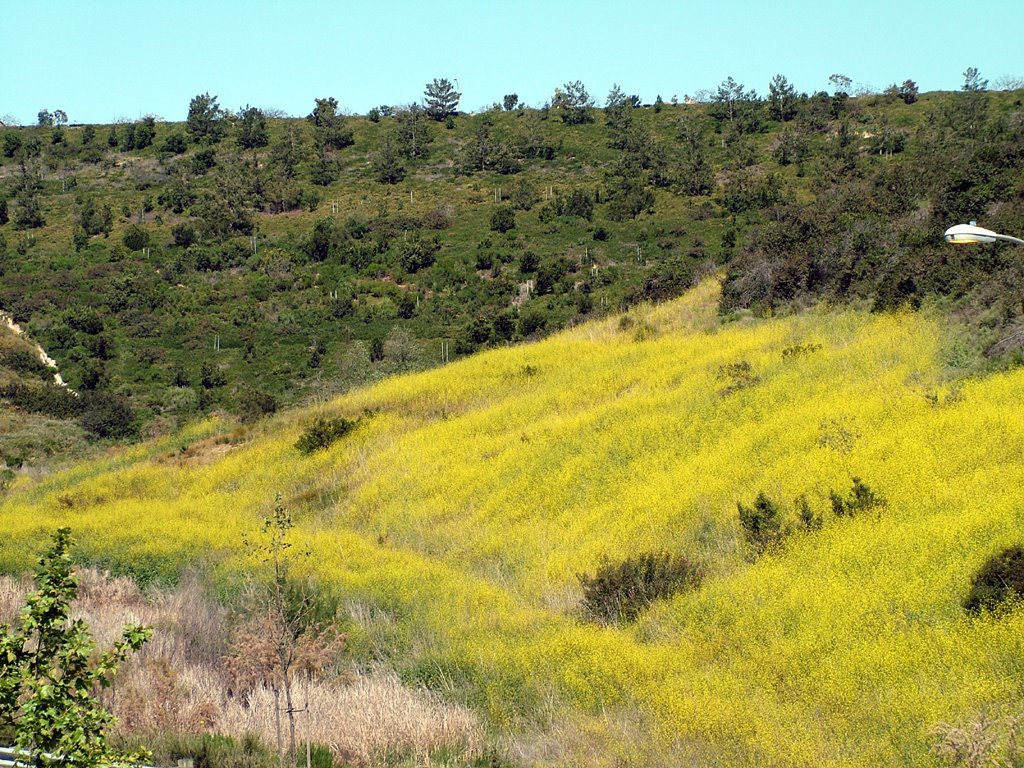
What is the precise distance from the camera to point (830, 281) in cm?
2666

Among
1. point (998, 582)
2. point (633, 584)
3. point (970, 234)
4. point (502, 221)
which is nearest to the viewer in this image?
point (970, 234)

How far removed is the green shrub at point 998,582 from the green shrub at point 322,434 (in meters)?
18.7

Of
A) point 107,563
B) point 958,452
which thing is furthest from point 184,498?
point 958,452

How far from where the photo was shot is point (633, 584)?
42.0 ft

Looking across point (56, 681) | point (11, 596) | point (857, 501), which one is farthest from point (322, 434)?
point (56, 681)

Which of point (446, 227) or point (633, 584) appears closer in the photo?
point (633, 584)

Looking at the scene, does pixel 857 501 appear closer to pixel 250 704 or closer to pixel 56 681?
pixel 250 704

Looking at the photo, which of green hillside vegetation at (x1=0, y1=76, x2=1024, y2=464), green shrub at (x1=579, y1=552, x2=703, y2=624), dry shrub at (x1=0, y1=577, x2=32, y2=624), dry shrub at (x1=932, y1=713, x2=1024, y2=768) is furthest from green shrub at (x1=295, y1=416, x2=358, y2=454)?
dry shrub at (x1=932, y1=713, x2=1024, y2=768)

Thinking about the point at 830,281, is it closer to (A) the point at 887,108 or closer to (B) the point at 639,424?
(B) the point at 639,424

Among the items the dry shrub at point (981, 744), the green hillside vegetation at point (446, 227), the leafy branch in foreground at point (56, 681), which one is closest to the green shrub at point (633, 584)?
the dry shrub at point (981, 744)

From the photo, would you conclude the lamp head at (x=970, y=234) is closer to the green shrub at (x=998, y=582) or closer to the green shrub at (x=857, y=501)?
the green shrub at (x=998, y=582)

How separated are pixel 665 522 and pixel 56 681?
10036 millimetres

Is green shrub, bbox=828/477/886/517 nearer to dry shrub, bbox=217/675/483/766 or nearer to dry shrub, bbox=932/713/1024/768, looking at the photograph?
dry shrub, bbox=932/713/1024/768

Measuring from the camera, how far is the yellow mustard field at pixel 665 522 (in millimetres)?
9148
